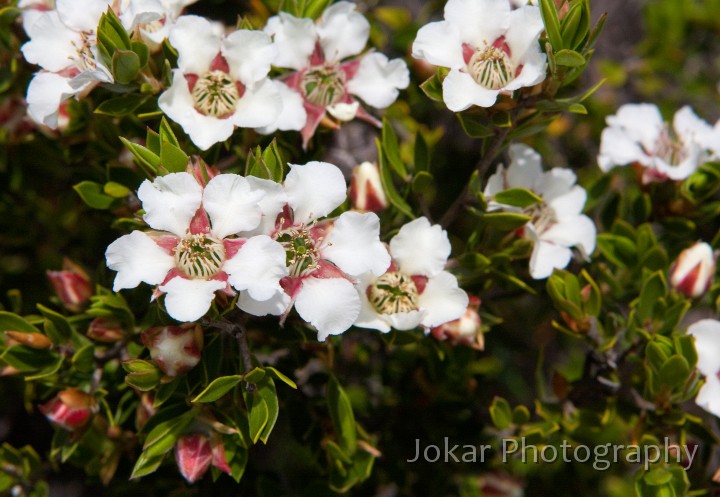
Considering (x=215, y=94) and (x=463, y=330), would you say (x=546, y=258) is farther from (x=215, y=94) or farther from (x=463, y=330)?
(x=215, y=94)

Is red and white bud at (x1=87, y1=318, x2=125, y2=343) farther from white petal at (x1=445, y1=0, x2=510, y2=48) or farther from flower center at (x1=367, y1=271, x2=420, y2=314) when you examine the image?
white petal at (x1=445, y1=0, x2=510, y2=48)

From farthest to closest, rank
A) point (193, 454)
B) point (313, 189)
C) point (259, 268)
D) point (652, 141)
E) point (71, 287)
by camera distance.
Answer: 1. point (652, 141)
2. point (71, 287)
3. point (193, 454)
4. point (313, 189)
5. point (259, 268)

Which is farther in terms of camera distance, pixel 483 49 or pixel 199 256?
pixel 483 49

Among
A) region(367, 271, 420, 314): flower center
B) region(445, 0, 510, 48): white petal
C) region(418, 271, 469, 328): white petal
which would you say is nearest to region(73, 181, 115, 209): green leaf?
region(367, 271, 420, 314): flower center

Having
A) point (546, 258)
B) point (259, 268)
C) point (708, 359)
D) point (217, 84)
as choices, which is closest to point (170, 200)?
point (259, 268)

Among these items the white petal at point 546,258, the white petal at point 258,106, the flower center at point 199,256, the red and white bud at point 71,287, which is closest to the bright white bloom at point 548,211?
the white petal at point 546,258
